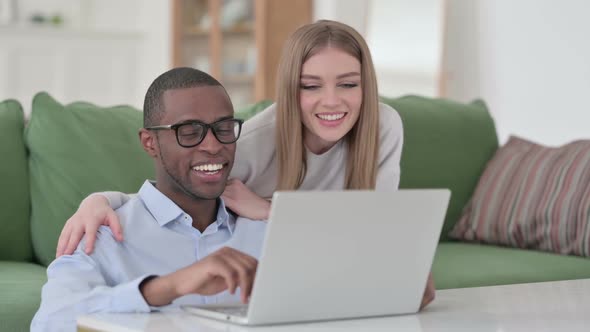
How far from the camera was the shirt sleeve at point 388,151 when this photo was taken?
2160mm

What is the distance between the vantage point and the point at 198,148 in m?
1.54

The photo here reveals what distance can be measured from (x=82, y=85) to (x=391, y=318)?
222 inches

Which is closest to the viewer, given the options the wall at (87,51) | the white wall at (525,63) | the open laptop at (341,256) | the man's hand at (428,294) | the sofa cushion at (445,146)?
the open laptop at (341,256)

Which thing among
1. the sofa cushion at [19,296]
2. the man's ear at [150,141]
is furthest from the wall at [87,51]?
the man's ear at [150,141]

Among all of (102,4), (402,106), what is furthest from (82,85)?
(402,106)

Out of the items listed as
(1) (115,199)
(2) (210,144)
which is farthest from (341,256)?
(1) (115,199)

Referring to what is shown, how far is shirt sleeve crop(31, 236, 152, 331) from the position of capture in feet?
4.29

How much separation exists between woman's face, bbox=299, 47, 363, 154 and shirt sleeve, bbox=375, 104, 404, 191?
164mm

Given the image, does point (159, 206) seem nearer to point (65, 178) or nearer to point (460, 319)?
point (460, 319)

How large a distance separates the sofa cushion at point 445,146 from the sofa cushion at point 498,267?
239mm

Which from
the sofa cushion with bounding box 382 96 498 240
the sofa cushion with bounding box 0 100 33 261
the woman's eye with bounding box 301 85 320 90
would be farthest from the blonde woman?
the sofa cushion with bounding box 382 96 498 240

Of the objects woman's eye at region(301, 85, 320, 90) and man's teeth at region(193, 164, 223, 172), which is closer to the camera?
man's teeth at region(193, 164, 223, 172)

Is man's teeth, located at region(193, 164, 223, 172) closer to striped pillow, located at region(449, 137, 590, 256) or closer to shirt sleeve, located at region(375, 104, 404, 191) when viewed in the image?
shirt sleeve, located at region(375, 104, 404, 191)

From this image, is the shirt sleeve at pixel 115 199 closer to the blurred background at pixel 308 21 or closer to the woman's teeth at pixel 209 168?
the woman's teeth at pixel 209 168
